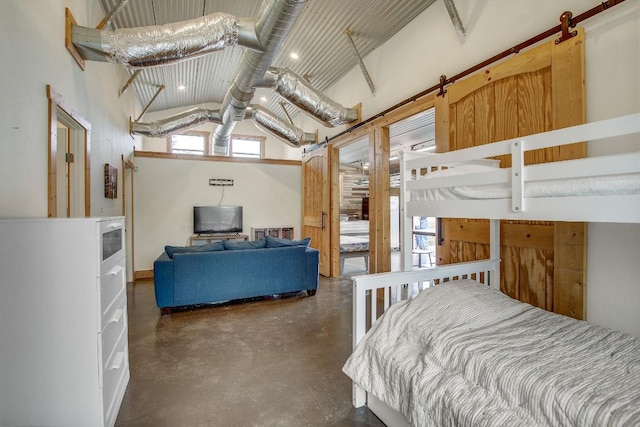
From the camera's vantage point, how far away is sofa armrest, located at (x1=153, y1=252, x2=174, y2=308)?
3488mm

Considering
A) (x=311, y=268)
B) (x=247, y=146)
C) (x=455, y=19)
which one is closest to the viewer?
(x=455, y=19)

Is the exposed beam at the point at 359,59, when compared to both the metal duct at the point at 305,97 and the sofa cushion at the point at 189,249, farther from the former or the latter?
the sofa cushion at the point at 189,249

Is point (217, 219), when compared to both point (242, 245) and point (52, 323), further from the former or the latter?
point (52, 323)

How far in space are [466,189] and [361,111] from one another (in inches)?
124

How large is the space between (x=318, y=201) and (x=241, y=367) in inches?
148

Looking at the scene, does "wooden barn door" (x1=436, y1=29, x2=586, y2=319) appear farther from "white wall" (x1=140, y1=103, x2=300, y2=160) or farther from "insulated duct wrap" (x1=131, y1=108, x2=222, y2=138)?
"white wall" (x1=140, y1=103, x2=300, y2=160)

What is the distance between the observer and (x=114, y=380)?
1.81 metres

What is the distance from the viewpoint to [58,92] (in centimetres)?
228

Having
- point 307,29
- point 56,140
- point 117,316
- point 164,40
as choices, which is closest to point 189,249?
point 56,140

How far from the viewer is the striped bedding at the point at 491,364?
40.4 inches

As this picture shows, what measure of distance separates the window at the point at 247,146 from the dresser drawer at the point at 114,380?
6741mm

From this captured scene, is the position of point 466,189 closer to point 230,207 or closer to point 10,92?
point 10,92

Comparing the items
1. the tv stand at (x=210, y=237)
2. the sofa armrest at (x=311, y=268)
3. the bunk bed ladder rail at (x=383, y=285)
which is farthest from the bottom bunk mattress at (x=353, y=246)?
the bunk bed ladder rail at (x=383, y=285)

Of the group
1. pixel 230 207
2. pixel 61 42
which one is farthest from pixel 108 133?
pixel 230 207
